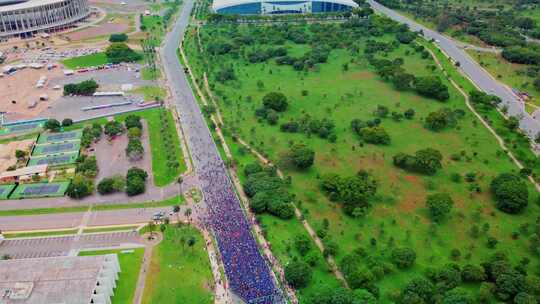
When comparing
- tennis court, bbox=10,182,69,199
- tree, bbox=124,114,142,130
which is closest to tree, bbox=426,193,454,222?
tree, bbox=124,114,142,130

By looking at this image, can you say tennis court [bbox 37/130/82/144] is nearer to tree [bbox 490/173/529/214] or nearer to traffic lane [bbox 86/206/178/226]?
traffic lane [bbox 86/206/178/226]

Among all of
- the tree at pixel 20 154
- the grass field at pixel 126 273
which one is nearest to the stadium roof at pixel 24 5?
the tree at pixel 20 154

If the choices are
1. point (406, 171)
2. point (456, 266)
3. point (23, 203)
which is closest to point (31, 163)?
point (23, 203)

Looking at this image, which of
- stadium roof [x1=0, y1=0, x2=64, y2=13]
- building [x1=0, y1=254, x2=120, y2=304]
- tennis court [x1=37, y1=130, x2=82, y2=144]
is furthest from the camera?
stadium roof [x1=0, y1=0, x2=64, y2=13]

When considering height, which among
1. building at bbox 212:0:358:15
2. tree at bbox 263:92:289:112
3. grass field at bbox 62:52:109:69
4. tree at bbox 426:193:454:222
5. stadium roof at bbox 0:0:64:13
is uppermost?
stadium roof at bbox 0:0:64:13

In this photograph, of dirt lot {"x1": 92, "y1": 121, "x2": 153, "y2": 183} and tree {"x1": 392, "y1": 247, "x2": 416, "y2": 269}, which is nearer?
tree {"x1": 392, "y1": 247, "x2": 416, "y2": 269}

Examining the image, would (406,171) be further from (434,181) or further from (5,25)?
(5,25)

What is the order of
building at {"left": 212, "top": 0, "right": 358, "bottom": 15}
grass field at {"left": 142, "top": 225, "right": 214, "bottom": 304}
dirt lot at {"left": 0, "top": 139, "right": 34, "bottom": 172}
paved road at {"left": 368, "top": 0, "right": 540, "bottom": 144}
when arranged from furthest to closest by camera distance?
building at {"left": 212, "top": 0, "right": 358, "bottom": 15} → paved road at {"left": 368, "top": 0, "right": 540, "bottom": 144} → dirt lot at {"left": 0, "top": 139, "right": 34, "bottom": 172} → grass field at {"left": 142, "top": 225, "right": 214, "bottom": 304}
